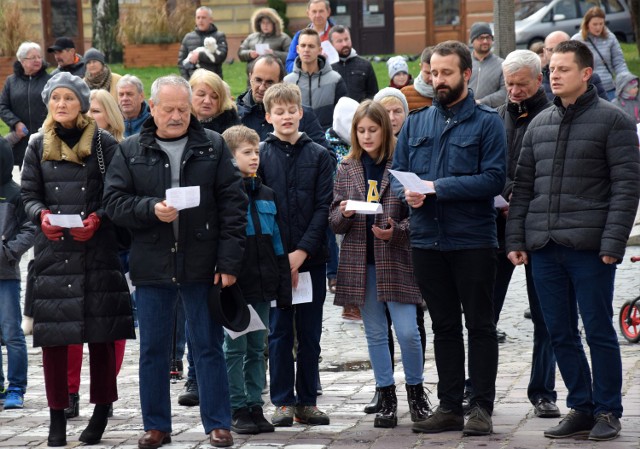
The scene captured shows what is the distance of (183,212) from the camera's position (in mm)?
6828

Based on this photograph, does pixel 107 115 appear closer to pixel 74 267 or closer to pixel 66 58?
pixel 74 267

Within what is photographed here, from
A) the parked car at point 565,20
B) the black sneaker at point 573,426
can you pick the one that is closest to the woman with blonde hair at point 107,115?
the black sneaker at point 573,426

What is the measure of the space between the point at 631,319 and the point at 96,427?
4545mm

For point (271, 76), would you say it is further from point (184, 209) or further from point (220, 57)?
point (220, 57)

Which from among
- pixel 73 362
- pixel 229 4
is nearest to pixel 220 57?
pixel 73 362

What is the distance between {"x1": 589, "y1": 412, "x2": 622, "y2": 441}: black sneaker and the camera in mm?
6695

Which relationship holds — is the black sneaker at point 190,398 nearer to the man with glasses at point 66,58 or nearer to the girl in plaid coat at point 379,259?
the girl in plaid coat at point 379,259

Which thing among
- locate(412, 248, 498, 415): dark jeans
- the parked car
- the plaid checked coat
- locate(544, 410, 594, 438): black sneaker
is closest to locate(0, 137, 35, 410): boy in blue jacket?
the plaid checked coat

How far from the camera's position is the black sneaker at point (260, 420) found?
24.0ft

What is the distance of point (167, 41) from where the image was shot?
2967 centimetres

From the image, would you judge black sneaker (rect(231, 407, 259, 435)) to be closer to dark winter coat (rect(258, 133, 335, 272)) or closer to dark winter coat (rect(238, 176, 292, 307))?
dark winter coat (rect(238, 176, 292, 307))

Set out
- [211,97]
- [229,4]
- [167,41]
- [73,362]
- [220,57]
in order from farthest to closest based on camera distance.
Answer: [229,4]
[167,41]
[220,57]
[211,97]
[73,362]

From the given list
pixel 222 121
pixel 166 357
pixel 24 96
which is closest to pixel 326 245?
pixel 166 357

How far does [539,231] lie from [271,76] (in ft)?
9.19
